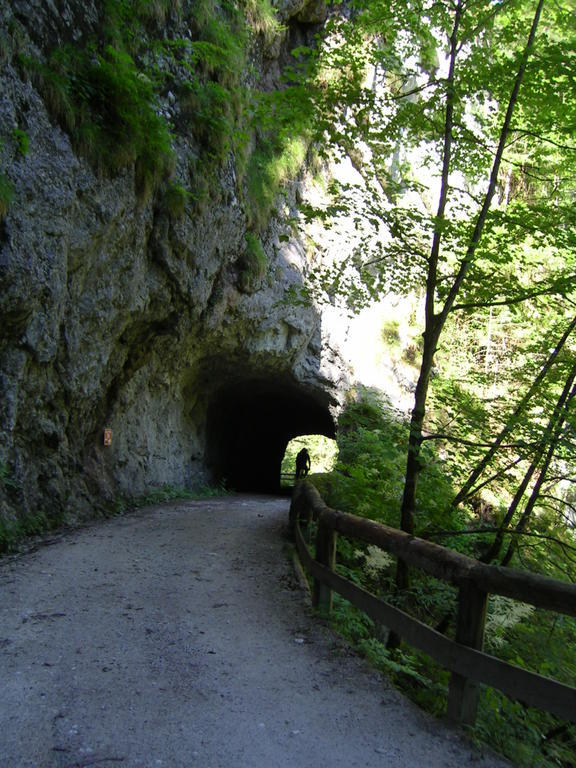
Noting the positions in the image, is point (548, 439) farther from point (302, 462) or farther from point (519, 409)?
point (302, 462)

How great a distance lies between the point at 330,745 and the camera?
3137mm

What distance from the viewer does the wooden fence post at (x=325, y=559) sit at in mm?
5238

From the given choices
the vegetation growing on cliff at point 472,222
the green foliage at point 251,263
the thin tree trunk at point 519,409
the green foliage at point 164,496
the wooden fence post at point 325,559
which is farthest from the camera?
the green foliage at point 251,263

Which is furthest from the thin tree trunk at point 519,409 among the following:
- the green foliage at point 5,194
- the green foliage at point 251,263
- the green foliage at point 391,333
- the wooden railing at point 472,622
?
the green foliage at point 391,333

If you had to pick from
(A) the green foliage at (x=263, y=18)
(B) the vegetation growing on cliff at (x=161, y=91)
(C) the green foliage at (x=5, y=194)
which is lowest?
(C) the green foliage at (x=5, y=194)

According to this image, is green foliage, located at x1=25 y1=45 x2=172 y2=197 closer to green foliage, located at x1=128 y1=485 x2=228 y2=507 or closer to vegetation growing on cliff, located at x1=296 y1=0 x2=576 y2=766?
vegetation growing on cliff, located at x1=296 y1=0 x2=576 y2=766

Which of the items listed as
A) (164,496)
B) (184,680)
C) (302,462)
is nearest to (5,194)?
(184,680)

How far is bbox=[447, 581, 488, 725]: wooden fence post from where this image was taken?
3338 mm

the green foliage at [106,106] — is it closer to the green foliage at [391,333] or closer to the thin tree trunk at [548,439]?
the thin tree trunk at [548,439]

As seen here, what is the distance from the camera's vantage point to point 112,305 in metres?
9.74

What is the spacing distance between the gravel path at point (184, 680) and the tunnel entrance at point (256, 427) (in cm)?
1308

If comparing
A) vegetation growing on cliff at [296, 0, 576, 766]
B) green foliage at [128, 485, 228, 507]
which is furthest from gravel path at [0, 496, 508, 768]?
green foliage at [128, 485, 228, 507]

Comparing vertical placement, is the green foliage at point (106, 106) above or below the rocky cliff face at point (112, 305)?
above

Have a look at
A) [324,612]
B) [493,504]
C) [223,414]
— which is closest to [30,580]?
[324,612]
